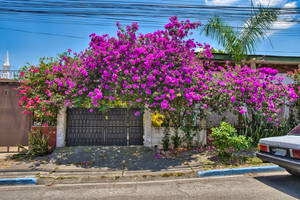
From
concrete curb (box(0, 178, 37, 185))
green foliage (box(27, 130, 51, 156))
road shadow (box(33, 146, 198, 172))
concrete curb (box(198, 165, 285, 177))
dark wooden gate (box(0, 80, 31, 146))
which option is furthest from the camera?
dark wooden gate (box(0, 80, 31, 146))

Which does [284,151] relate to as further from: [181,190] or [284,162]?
[181,190]

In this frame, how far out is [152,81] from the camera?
21.9ft

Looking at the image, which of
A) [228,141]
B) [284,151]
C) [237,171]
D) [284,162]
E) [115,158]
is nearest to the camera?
[284,162]

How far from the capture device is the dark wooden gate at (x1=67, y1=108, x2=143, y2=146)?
331 inches

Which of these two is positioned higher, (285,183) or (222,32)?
→ (222,32)

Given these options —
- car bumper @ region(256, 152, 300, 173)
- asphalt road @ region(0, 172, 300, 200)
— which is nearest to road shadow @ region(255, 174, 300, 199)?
asphalt road @ region(0, 172, 300, 200)

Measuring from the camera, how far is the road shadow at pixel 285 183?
426 centimetres

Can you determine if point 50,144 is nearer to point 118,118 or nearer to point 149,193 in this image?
point 118,118

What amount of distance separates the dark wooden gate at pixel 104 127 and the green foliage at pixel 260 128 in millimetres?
4122

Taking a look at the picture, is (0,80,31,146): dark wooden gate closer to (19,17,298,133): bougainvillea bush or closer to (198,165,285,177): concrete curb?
(19,17,298,133): bougainvillea bush

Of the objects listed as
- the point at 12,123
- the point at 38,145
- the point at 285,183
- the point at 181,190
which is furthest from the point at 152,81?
the point at 12,123

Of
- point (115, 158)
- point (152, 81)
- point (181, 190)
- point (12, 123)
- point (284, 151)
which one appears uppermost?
point (152, 81)

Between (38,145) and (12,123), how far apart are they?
2.14 m

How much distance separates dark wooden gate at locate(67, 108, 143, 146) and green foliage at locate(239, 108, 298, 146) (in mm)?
4122
